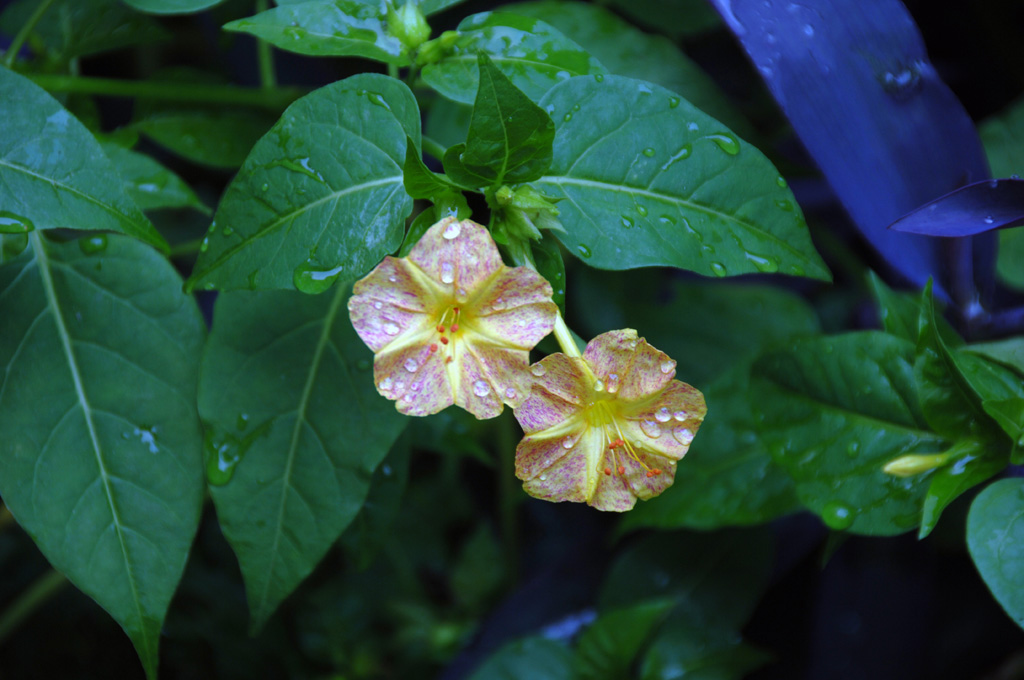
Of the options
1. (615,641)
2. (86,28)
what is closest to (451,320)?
(615,641)

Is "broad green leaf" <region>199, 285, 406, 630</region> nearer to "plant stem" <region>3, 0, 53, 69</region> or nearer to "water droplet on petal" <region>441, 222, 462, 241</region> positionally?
"water droplet on petal" <region>441, 222, 462, 241</region>

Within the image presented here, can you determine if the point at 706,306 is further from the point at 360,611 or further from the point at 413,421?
the point at 360,611

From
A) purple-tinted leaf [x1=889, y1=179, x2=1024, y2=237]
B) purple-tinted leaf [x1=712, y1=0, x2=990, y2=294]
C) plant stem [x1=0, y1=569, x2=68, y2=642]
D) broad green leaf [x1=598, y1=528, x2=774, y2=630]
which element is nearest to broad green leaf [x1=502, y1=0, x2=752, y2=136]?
purple-tinted leaf [x1=712, y1=0, x2=990, y2=294]

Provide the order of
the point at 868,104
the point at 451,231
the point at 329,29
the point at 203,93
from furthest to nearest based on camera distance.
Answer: the point at 203,93 → the point at 868,104 → the point at 329,29 → the point at 451,231

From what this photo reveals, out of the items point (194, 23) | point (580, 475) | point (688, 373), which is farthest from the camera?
point (194, 23)

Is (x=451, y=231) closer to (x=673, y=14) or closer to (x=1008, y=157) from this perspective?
(x=673, y=14)

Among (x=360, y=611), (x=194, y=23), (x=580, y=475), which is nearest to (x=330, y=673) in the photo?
(x=360, y=611)
